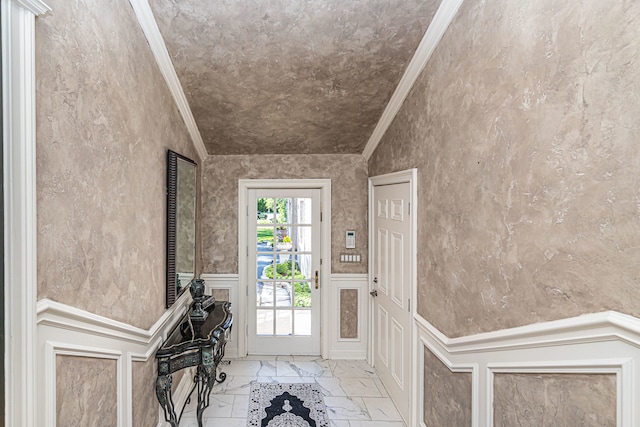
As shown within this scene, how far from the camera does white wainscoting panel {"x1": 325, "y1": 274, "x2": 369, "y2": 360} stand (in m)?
3.75

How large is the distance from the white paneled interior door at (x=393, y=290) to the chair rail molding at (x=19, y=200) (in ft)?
6.99


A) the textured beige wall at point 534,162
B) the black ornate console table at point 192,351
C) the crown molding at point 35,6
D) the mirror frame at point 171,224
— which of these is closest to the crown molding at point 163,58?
the mirror frame at point 171,224

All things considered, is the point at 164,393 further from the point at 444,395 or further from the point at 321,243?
the point at 321,243

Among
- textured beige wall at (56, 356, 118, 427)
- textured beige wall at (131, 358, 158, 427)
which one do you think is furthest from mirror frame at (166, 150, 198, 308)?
textured beige wall at (56, 356, 118, 427)

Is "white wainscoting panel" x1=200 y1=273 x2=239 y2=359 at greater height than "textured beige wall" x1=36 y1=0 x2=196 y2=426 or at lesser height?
lesser

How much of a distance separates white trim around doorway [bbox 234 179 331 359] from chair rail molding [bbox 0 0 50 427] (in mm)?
2611

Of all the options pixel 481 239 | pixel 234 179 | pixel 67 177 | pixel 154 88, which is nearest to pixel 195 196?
pixel 234 179

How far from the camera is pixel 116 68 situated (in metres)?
1.68

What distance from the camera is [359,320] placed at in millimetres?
3785

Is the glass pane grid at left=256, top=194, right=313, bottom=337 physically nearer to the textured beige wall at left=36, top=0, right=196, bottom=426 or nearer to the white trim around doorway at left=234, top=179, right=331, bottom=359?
the white trim around doorway at left=234, top=179, right=331, bottom=359

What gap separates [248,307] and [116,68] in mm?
2682

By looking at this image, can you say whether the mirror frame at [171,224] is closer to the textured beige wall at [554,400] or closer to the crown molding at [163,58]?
the crown molding at [163,58]

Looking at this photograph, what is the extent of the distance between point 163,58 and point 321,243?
2.24 meters

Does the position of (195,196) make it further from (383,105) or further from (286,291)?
(383,105)
